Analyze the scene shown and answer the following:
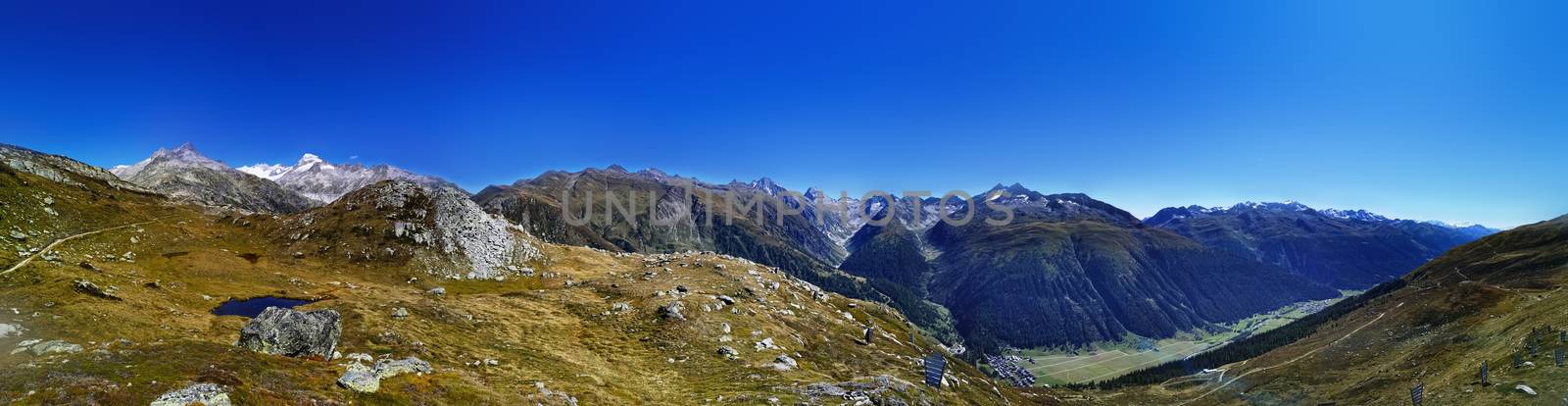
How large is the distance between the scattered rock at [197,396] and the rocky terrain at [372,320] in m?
0.09

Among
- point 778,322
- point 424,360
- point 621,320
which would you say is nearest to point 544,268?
point 621,320

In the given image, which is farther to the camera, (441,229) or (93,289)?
(441,229)

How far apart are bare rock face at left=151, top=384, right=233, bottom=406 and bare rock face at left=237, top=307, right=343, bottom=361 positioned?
1096 cm

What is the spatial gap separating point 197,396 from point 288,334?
12806mm

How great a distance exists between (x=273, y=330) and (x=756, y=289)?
71.2 meters

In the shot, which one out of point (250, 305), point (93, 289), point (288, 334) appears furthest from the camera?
point (250, 305)

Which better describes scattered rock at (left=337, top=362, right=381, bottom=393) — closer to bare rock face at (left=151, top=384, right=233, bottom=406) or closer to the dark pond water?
bare rock face at (left=151, top=384, right=233, bottom=406)

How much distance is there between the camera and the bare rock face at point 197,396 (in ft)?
71.1

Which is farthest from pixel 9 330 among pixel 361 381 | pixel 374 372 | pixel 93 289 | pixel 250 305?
pixel 250 305

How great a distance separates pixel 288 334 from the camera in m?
33.6

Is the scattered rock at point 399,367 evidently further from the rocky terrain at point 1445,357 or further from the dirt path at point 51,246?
the rocky terrain at point 1445,357

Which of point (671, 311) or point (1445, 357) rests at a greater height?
point (671, 311)

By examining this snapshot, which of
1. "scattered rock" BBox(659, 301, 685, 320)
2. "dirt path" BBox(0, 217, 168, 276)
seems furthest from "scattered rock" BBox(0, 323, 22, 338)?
"scattered rock" BBox(659, 301, 685, 320)

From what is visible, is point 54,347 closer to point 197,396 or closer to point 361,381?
point 197,396
